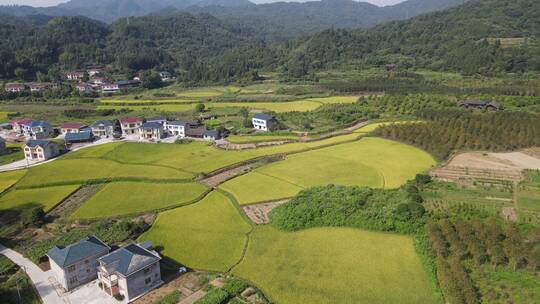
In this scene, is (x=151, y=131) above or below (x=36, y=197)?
above

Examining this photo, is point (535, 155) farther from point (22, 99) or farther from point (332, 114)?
point (22, 99)

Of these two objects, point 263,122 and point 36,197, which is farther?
point 263,122

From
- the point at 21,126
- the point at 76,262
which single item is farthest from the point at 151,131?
the point at 76,262

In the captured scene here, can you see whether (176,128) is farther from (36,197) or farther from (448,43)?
(448,43)

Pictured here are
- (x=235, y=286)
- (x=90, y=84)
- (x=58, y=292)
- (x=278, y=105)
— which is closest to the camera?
(x=235, y=286)

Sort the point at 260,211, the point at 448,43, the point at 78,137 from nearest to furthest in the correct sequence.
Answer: the point at 260,211, the point at 78,137, the point at 448,43

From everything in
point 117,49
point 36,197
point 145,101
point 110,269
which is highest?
point 117,49

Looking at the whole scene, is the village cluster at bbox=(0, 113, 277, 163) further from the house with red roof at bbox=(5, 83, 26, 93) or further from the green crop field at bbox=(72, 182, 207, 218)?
the house with red roof at bbox=(5, 83, 26, 93)

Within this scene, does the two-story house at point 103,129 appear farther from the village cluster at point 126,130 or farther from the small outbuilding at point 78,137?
the small outbuilding at point 78,137

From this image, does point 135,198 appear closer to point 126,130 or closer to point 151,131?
point 151,131
